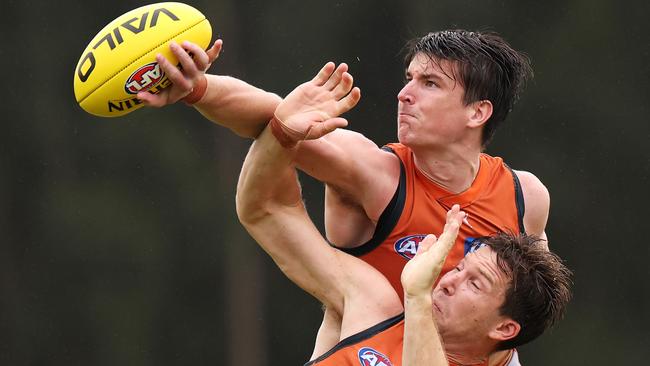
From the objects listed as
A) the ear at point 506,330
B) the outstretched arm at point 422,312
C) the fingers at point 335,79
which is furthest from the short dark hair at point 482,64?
the outstretched arm at point 422,312

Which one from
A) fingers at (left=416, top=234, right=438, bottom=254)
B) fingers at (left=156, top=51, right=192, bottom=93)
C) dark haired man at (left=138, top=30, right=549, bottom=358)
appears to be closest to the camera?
fingers at (left=156, top=51, right=192, bottom=93)

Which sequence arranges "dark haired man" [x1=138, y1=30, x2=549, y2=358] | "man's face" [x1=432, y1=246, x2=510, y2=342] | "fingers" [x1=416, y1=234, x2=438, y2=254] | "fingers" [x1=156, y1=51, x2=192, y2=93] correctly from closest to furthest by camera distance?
"fingers" [x1=156, y1=51, x2=192, y2=93] < "fingers" [x1=416, y1=234, x2=438, y2=254] < "man's face" [x1=432, y1=246, x2=510, y2=342] < "dark haired man" [x1=138, y1=30, x2=549, y2=358]

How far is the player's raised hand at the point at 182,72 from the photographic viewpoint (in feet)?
12.6

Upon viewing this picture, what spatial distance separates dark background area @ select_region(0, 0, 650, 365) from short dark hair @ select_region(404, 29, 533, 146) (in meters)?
3.44

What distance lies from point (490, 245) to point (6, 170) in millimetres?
5102

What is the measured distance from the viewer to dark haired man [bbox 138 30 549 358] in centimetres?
454

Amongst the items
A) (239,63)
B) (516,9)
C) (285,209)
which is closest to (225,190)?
(239,63)

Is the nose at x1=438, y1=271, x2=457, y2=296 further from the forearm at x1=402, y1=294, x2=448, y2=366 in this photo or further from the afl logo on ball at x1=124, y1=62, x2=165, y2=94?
the afl logo on ball at x1=124, y1=62, x2=165, y2=94

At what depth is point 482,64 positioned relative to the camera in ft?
15.4

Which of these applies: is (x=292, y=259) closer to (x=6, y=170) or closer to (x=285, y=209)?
(x=285, y=209)

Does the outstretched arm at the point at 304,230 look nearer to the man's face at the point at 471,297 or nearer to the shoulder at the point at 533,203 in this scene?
the man's face at the point at 471,297

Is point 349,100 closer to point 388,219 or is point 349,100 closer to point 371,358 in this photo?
point 388,219

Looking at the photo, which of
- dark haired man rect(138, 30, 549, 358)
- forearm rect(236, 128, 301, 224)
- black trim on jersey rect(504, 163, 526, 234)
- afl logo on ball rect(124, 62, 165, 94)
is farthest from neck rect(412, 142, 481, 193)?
afl logo on ball rect(124, 62, 165, 94)

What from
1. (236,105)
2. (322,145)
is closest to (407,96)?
(322,145)
